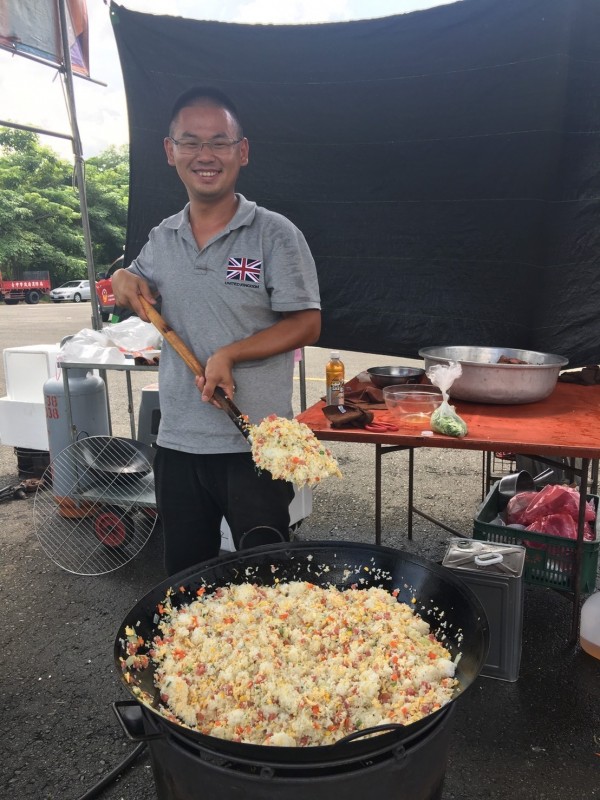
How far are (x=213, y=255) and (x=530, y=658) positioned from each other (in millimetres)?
2394

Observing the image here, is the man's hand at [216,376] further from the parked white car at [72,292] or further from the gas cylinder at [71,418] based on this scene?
the parked white car at [72,292]

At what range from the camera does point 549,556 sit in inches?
117

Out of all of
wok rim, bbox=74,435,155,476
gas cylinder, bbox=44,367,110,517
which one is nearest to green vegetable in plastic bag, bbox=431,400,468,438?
wok rim, bbox=74,435,155,476

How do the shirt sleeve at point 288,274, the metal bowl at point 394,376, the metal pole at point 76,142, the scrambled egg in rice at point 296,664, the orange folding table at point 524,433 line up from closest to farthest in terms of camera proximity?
the scrambled egg in rice at point 296,664, the shirt sleeve at point 288,274, the orange folding table at point 524,433, the metal bowl at point 394,376, the metal pole at point 76,142

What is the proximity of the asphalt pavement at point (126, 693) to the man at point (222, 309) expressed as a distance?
1013 mm

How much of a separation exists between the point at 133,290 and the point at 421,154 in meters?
2.10

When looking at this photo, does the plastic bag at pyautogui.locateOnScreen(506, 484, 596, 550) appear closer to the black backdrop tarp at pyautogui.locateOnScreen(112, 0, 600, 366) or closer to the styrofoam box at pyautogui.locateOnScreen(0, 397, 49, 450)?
the black backdrop tarp at pyautogui.locateOnScreen(112, 0, 600, 366)

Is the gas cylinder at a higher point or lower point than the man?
lower

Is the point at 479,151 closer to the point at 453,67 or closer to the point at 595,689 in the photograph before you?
the point at 453,67

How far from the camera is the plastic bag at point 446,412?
248 centimetres

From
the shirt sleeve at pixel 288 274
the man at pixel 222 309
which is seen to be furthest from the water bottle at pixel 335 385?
the shirt sleeve at pixel 288 274

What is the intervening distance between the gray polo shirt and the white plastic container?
1.87 meters

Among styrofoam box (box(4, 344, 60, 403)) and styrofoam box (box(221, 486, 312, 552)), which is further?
styrofoam box (box(4, 344, 60, 403))

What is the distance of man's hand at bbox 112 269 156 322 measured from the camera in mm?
2152
